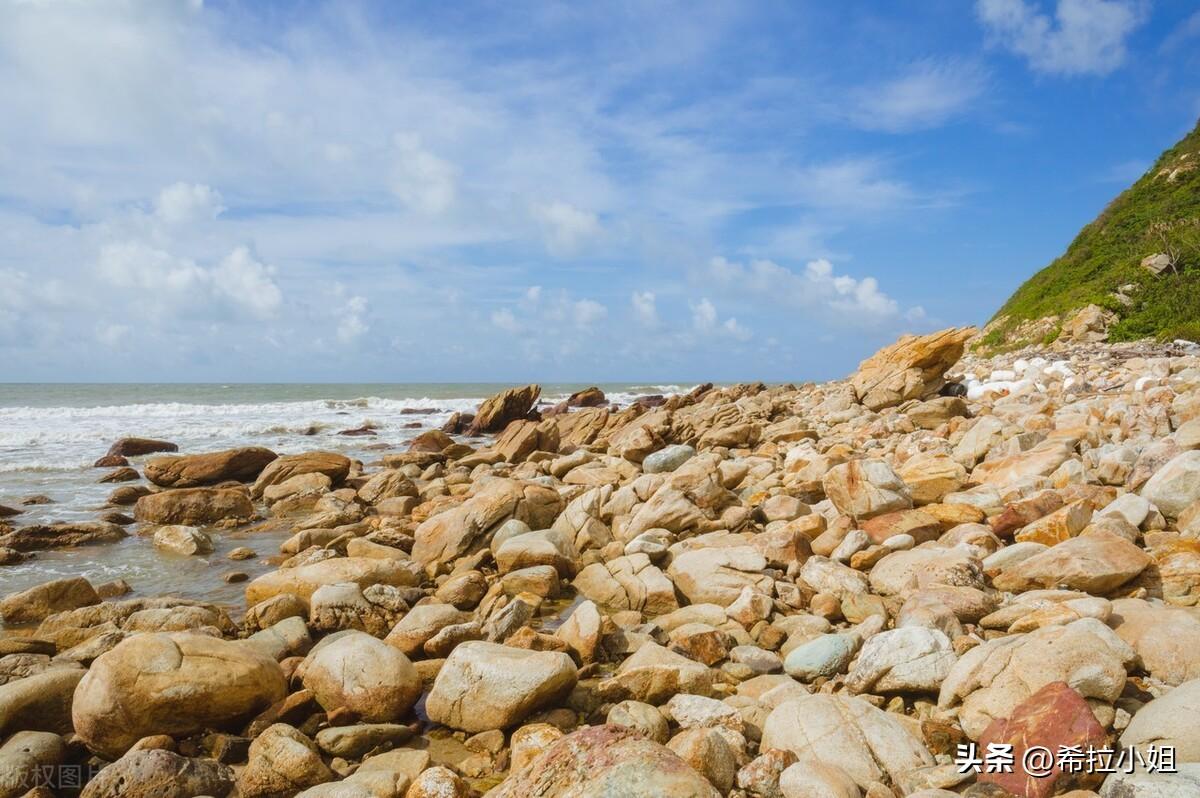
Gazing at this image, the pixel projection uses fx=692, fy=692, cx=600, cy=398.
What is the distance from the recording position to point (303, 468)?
15.6 meters

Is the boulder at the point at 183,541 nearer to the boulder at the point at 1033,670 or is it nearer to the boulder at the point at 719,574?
the boulder at the point at 719,574

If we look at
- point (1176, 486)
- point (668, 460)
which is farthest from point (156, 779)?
point (668, 460)

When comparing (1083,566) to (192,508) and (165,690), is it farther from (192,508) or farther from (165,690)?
(192,508)

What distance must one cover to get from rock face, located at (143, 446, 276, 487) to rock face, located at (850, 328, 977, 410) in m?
15.1

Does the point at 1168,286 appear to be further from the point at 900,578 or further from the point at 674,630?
the point at 674,630

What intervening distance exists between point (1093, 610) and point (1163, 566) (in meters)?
1.42

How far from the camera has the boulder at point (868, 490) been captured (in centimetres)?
784

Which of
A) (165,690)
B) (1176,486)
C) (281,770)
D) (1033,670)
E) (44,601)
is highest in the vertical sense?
(1176,486)

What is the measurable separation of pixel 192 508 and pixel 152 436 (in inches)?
657

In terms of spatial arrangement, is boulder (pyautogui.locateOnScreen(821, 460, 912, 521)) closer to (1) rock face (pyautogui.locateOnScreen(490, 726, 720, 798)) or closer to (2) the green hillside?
(1) rock face (pyautogui.locateOnScreen(490, 726, 720, 798))

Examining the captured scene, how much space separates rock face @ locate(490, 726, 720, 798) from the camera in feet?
10.4

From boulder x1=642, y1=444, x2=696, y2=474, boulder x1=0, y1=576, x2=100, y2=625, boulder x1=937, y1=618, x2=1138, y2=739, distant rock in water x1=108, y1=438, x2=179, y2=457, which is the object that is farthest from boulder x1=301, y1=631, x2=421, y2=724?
distant rock in water x1=108, y1=438, x2=179, y2=457

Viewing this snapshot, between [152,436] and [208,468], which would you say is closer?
[208,468]

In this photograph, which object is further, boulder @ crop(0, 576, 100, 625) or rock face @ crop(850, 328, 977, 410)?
rock face @ crop(850, 328, 977, 410)
